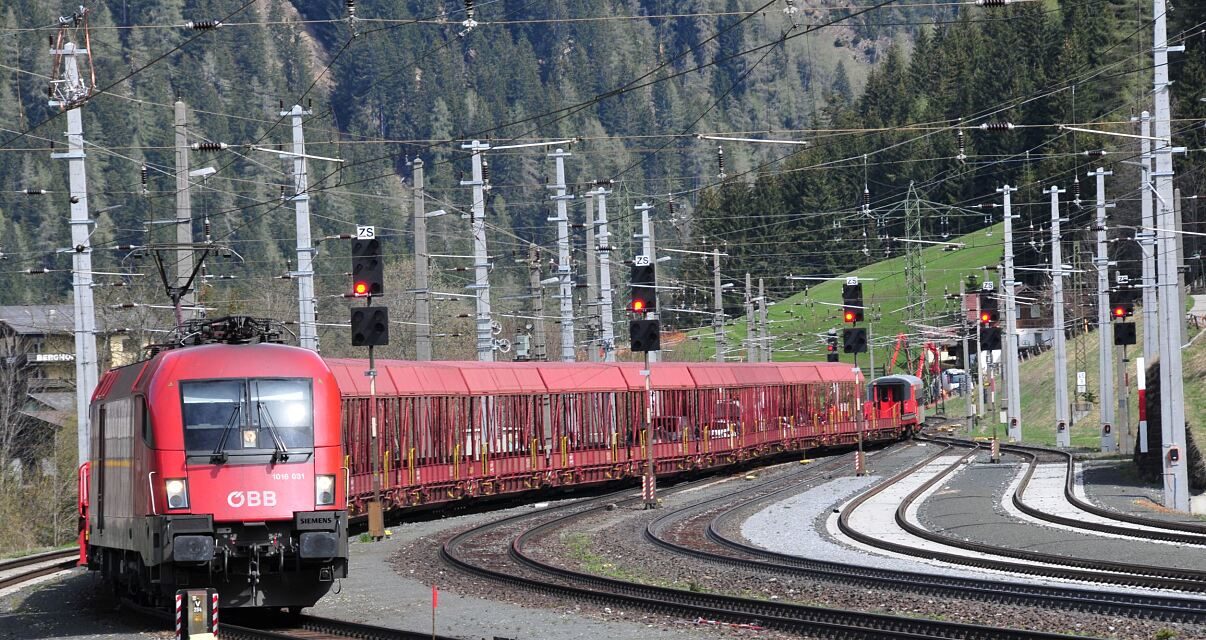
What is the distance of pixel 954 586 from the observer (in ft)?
64.4

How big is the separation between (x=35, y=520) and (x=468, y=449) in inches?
872

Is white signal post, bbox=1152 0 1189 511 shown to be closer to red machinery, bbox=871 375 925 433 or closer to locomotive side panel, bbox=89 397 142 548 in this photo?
locomotive side panel, bbox=89 397 142 548

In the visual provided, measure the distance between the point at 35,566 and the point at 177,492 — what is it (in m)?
15.1

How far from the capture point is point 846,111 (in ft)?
559

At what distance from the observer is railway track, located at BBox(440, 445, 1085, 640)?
15.6m

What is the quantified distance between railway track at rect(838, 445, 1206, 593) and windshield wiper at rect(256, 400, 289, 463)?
1039cm

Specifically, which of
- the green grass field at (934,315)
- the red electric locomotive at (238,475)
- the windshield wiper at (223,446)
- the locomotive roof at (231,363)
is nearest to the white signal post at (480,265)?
the green grass field at (934,315)

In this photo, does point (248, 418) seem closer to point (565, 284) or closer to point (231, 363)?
point (231, 363)

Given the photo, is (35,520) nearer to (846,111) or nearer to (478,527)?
(478,527)

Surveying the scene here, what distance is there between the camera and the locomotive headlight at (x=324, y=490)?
1745cm

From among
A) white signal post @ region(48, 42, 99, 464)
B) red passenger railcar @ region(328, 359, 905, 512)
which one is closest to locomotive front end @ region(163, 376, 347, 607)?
red passenger railcar @ region(328, 359, 905, 512)

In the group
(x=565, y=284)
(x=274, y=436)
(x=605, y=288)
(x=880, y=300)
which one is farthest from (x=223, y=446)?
(x=880, y=300)

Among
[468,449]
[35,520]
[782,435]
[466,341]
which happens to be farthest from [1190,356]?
[466,341]

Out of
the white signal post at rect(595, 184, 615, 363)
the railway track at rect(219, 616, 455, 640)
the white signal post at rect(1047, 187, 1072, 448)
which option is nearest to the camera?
the railway track at rect(219, 616, 455, 640)
